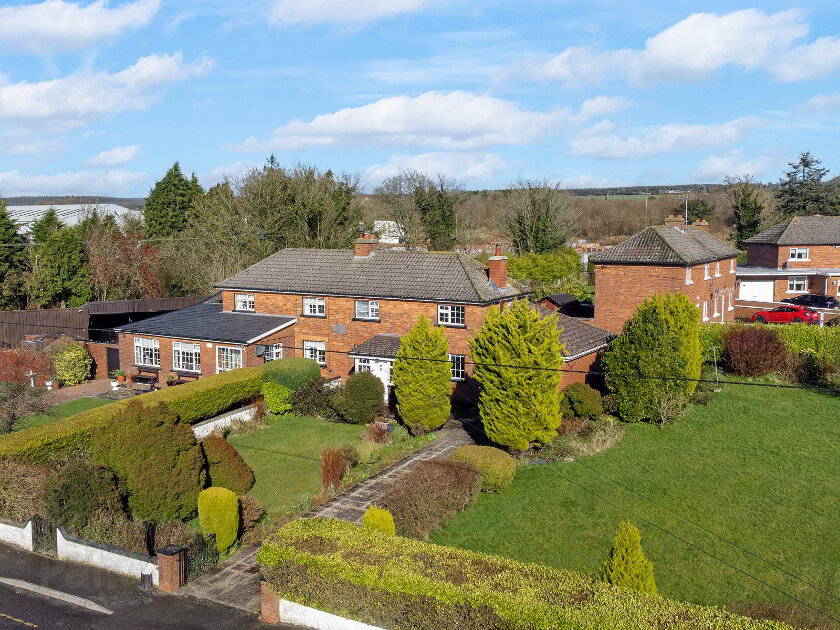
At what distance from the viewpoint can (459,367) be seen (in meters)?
33.2

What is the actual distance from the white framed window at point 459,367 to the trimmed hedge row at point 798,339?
11.3 metres

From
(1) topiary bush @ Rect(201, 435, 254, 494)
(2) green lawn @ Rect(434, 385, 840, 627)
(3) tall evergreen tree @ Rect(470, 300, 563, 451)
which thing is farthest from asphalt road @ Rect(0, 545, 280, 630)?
(3) tall evergreen tree @ Rect(470, 300, 563, 451)

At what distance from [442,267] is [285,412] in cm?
985

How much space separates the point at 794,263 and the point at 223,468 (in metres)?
49.7

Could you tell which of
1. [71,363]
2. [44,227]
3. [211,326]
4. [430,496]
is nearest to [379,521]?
[430,496]

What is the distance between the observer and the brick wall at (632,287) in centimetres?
4150

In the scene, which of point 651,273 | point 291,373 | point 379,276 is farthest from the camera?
point 651,273

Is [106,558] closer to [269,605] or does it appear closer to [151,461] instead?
[151,461]

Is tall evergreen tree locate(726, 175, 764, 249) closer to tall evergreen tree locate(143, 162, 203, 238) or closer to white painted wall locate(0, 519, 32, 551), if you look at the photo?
tall evergreen tree locate(143, 162, 203, 238)

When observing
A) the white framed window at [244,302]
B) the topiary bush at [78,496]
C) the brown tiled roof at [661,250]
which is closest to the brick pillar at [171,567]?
the topiary bush at [78,496]

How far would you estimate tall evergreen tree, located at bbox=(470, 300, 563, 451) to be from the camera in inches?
986

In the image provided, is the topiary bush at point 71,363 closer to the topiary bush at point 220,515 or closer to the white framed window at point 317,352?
the white framed window at point 317,352

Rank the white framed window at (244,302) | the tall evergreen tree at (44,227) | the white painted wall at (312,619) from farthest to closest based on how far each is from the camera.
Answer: the tall evergreen tree at (44,227), the white framed window at (244,302), the white painted wall at (312,619)

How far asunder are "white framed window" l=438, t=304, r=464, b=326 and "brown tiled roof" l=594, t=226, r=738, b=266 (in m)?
12.8
